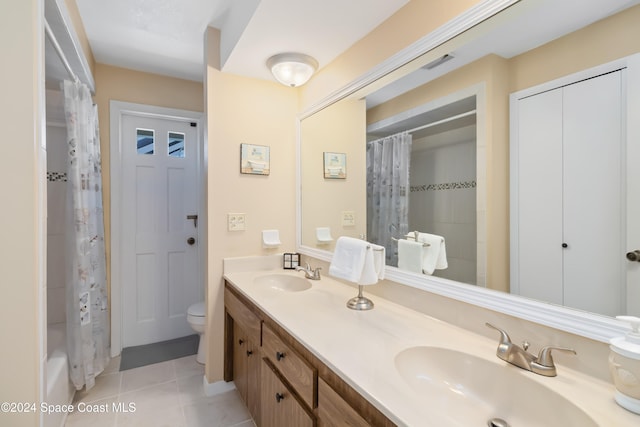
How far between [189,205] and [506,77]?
2.70 m

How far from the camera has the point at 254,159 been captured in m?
2.12

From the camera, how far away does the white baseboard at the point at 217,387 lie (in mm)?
1998

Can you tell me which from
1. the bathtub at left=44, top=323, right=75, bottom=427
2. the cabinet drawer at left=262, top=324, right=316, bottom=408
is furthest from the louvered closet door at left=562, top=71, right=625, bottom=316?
the bathtub at left=44, top=323, right=75, bottom=427

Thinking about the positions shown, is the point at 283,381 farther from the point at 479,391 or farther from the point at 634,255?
the point at 634,255

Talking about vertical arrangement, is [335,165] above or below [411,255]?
above

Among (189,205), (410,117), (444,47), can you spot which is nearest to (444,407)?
(410,117)

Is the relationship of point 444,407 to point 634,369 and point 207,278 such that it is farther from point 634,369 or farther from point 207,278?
point 207,278

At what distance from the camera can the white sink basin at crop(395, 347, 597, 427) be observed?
73 cm

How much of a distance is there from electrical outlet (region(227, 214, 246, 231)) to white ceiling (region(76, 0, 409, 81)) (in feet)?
3.18

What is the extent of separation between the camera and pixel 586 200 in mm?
830

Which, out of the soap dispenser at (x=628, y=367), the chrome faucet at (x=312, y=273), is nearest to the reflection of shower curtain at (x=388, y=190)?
the chrome faucet at (x=312, y=273)

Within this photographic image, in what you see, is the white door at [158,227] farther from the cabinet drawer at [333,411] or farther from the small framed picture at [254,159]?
the cabinet drawer at [333,411]

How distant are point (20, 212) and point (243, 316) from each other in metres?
1.03

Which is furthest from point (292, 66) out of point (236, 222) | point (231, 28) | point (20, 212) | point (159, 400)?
point (159, 400)
